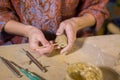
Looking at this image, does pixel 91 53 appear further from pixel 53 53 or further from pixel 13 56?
pixel 13 56

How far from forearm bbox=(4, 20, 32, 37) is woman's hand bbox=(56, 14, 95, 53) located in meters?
0.13

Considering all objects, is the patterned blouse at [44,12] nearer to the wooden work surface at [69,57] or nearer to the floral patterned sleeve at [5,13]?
the floral patterned sleeve at [5,13]

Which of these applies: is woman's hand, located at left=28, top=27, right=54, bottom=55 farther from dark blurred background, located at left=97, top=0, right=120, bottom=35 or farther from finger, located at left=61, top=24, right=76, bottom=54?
dark blurred background, located at left=97, top=0, right=120, bottom=35

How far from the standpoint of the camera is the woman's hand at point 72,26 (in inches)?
32.4

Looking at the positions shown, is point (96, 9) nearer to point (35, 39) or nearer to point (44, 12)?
point (44, 12)

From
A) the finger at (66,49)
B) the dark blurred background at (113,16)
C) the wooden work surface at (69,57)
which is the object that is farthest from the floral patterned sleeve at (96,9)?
the dark blurred background at (113,16)

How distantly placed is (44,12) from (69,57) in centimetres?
24

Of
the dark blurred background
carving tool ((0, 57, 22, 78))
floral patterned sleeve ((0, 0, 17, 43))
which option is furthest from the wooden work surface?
the dark blurred background

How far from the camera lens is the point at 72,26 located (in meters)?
0.89

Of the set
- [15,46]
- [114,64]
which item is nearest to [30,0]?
[15,46]

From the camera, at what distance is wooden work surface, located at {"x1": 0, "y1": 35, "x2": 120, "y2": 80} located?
0.73 meters

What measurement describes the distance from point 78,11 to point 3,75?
→ 0.52m

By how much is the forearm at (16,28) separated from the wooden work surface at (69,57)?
73 mm

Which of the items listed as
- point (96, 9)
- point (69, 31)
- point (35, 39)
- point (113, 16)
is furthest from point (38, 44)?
point (113, 16)
